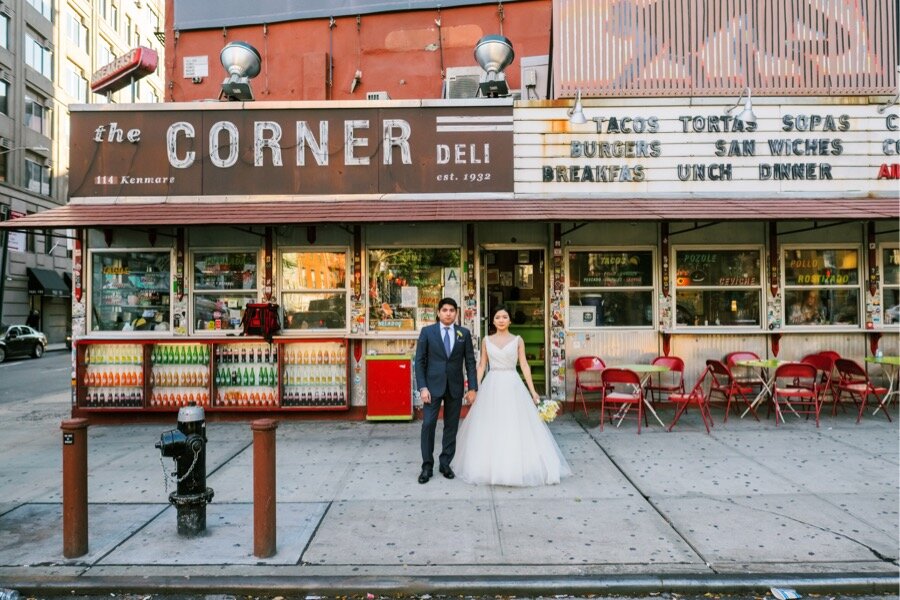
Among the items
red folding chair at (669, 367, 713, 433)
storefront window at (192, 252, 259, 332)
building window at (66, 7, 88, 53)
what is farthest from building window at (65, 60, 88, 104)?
red folding chair at (669, 367, 713, 433)

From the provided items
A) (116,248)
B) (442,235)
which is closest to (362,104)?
(442,235)

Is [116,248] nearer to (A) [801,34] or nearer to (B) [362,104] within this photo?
(B) [362,104]

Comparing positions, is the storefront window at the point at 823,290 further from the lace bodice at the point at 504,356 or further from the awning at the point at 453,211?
the lace bodice at the point at 504,356

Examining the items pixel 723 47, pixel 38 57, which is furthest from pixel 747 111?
pixel 38 57

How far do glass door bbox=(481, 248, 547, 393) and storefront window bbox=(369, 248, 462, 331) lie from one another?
45.9 inches

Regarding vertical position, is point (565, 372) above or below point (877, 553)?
above

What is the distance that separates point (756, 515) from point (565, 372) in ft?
15.1

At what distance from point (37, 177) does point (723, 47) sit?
121 ft

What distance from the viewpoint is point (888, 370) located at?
9727 millimetres

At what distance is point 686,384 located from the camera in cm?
978

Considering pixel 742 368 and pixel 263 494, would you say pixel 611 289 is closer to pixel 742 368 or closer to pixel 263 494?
pixel 742 368

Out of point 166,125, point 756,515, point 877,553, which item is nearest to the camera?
point 877,553

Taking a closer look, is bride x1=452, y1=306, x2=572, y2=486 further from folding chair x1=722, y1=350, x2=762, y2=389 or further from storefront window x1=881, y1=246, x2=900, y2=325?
storefront window x1=881, y1=246, x2=900, y2=325

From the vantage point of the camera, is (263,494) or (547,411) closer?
(263,494)
